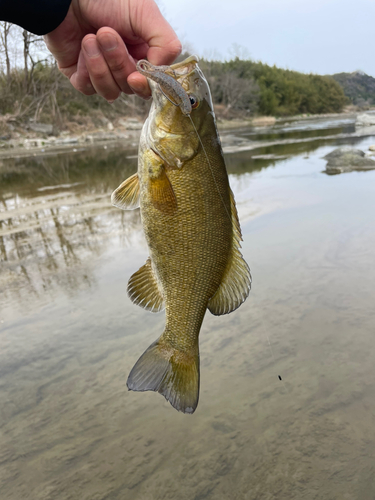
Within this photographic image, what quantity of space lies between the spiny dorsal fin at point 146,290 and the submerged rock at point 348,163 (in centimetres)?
1137

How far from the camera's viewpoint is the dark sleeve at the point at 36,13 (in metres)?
1.91

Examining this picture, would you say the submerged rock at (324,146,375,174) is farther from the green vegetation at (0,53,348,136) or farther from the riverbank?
the green vegetation at (0,53,348,136)

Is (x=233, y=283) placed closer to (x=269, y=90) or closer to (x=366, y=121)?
(x=366, y=121)

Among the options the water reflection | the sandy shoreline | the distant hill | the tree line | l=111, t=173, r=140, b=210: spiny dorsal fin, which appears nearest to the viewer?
l=111, t=173, r=140, b=210: spiny dorsal fin

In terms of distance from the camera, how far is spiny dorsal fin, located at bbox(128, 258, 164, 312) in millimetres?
2035

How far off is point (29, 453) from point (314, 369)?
2357mm

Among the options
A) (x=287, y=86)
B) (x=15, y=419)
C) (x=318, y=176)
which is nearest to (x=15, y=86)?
(x=318, y=176)

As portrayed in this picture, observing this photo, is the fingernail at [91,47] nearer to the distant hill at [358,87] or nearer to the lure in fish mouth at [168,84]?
the lure in fish mouth at [168,84]

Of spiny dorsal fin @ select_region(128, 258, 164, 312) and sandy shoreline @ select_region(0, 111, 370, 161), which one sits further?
sandy shoreline @ select_region(0, 111, 370, 161)

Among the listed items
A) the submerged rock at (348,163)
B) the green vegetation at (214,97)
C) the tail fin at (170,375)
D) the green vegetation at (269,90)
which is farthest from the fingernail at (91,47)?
the green vegetation at (269,90)

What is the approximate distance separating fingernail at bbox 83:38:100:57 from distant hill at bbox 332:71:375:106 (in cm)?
9235

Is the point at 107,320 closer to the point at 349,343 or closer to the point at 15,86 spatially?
the point at 349,343

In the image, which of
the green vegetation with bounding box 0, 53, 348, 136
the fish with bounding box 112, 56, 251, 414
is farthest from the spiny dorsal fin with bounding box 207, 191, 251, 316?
the green vegetation with bounding box 0, 53, 348, 136

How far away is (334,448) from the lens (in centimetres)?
270
